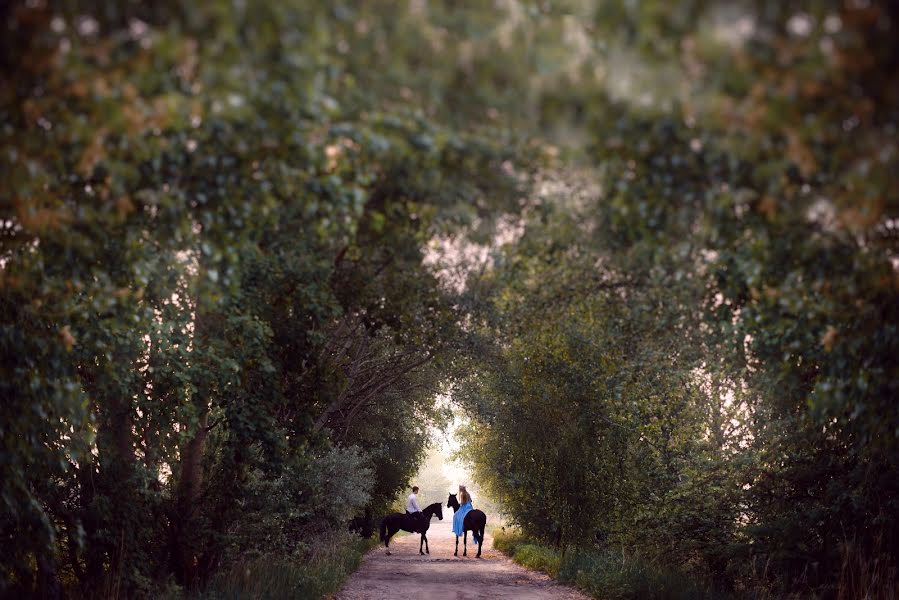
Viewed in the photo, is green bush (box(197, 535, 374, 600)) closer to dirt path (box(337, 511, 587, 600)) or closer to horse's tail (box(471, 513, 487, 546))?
dirt path (box(337, 511, 587, 600))

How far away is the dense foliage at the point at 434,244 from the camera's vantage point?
187 inches

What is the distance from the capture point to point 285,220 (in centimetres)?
833

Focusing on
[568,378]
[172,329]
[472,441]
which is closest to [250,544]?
[172,329]

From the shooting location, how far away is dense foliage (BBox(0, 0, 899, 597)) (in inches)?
187

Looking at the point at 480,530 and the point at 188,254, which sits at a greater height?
the point at 188,254

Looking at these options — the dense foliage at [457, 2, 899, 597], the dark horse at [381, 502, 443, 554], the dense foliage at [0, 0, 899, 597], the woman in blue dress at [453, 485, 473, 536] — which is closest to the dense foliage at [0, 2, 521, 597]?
the dense foliage at [0, 0, 899, 597]

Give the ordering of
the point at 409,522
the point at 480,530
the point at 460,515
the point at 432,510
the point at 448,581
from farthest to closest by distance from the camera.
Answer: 1. the point at 432,510
2. the point at 409,522
3. the point at 460,515
4. the point at 480,530
5. the point at 448,581

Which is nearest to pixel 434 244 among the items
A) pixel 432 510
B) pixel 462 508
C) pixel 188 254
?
pixel 188 254

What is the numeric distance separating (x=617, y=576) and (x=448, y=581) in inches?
165

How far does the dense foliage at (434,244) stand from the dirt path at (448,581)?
200 cm

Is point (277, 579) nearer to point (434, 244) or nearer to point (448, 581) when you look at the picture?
point (448, 581)

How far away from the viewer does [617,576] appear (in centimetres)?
1466

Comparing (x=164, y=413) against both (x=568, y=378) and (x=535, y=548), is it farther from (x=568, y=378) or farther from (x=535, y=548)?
(x=535, y=548)

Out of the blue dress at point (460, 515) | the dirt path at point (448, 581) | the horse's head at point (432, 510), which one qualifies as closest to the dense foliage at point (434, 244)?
the dirt path at point (448, 581)
